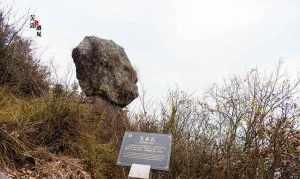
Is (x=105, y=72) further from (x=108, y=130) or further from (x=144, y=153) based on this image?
(x=144, y=153)

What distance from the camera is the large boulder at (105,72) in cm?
1180

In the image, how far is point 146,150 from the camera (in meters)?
6.97

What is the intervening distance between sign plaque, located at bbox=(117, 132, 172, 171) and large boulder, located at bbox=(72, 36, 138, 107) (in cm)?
463

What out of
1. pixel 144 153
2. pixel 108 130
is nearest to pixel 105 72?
pixel 108 130

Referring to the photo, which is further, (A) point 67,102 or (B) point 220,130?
(B) point 220,130

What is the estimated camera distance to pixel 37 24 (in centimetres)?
1072

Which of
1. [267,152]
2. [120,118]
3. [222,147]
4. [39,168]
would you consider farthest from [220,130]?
[39,168]

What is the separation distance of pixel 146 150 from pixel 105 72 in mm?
5329

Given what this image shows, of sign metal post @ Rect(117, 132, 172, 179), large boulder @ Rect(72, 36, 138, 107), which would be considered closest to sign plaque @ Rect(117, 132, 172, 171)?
sign metal post @ Rect(117, 132, 172, 179)

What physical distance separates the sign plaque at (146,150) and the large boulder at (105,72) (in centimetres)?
463

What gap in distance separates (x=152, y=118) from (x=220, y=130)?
1.55 metres

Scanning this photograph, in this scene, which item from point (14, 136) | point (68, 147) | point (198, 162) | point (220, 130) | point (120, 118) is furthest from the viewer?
point (120, 118)

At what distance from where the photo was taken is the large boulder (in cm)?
1180

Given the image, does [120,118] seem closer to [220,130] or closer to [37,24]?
[220,130]
